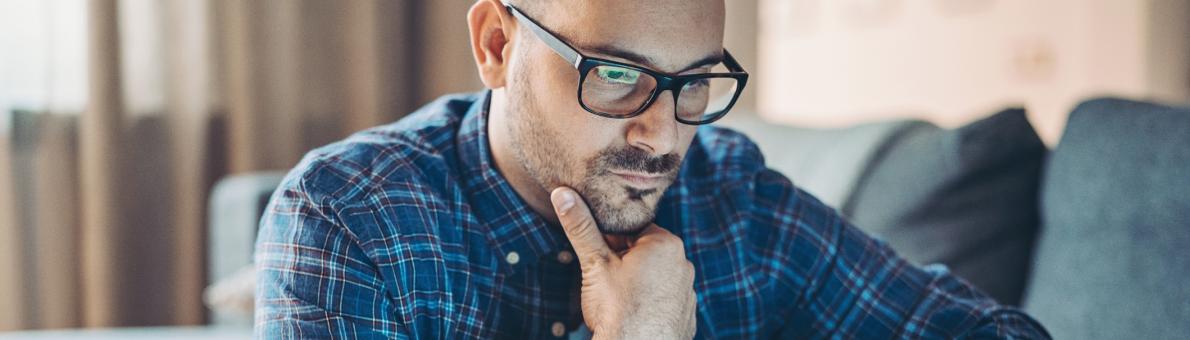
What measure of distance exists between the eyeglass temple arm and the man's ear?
61 millimetres

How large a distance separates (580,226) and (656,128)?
0.42ft

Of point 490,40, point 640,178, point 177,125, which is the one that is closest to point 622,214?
point 640,178

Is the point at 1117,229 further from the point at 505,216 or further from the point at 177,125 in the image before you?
the point at 177,125

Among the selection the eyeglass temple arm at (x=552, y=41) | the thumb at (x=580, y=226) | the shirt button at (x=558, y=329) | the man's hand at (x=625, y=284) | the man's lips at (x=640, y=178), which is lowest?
the shirt button at (x=558, y=329)

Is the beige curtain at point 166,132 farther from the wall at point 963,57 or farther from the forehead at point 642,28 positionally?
the forehead at point 642,28

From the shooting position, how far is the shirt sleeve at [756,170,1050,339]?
1.11m

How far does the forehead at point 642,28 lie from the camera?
2.99ft

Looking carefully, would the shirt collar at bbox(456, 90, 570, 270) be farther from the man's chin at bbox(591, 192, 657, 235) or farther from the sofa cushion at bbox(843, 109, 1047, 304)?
the sofa cushion at bbox(843, 109, 1047, 304)

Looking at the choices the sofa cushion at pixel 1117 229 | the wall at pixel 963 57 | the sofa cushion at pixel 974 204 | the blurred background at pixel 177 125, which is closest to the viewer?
the sofa cushion at pixel 1117 229

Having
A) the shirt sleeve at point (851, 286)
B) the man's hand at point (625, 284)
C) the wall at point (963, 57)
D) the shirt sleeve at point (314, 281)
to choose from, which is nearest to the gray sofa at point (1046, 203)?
the shirt sleeve at point (851, 286)

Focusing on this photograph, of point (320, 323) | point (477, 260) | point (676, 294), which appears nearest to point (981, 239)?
point (676, 294)

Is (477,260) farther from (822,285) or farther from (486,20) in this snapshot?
(822,285)

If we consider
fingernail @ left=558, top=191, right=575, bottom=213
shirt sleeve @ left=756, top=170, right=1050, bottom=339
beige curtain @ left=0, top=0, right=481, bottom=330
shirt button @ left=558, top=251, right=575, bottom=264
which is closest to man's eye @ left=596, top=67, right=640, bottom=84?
fingernail @ left=558, top=191, right=575, bottom=213

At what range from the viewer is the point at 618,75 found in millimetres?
915
